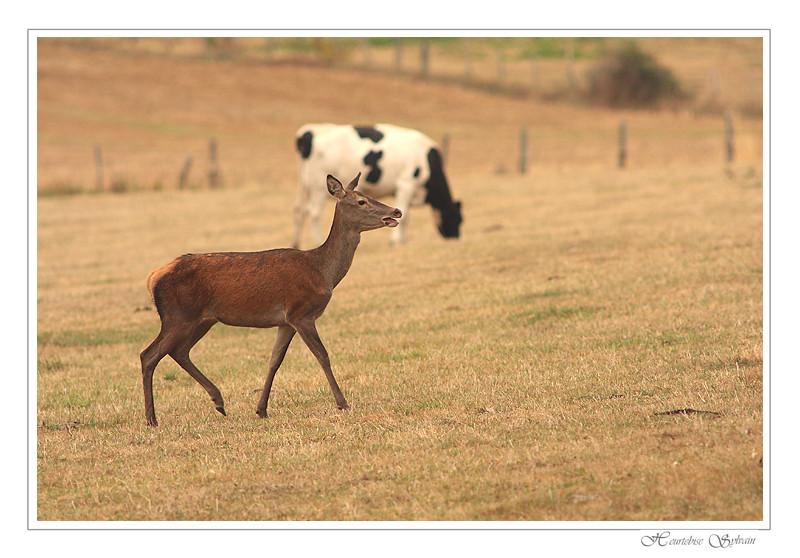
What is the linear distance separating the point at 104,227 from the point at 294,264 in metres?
18.3

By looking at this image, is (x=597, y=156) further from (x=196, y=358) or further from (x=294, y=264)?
(x=294, y=264)

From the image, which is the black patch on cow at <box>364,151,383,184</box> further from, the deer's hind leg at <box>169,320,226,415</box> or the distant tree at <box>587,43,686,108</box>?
the distant tree at <box>587,43,686,108</box>

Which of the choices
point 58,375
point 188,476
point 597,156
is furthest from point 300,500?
point 597,156

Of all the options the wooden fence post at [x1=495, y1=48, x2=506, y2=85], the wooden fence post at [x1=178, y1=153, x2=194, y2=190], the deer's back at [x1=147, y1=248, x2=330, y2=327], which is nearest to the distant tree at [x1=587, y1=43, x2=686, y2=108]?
the wooden fence post at [x1=495, y1=48, x2=506, y2=85]

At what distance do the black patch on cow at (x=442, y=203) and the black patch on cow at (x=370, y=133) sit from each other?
1.06 m

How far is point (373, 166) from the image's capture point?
64.7 feet

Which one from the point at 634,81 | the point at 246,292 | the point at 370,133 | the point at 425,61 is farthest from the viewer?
the point at 425,61

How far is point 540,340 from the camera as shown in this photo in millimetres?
10961

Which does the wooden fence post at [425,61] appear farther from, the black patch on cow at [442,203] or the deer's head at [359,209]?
the deer's head at [359,209]

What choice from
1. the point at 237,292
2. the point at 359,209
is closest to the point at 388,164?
the point at 359,209

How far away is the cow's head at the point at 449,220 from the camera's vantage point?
2011 centimetres

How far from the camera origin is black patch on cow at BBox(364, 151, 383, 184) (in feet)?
64.5

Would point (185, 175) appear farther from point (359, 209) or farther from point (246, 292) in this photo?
point (246, 292)

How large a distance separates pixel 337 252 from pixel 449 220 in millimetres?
11519
